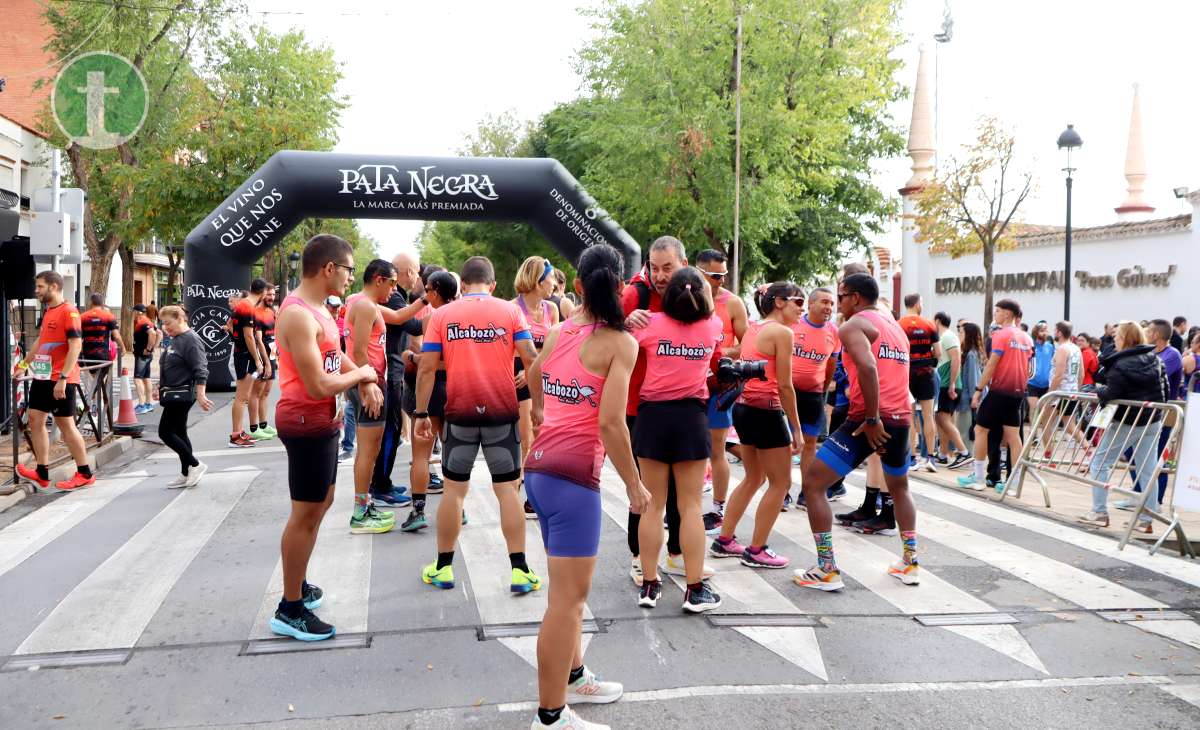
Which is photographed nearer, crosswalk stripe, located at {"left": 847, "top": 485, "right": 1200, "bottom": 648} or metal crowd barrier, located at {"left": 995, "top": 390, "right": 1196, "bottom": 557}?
crosswalk stripe, located at {"left": 847, "top": 485, "right": 1200, "bottom": 648}

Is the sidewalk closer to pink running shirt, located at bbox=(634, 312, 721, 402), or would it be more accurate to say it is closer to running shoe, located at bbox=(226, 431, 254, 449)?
pink running shirt, located at bbox=(634, 312, 721, 402)

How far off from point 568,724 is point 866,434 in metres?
2.88

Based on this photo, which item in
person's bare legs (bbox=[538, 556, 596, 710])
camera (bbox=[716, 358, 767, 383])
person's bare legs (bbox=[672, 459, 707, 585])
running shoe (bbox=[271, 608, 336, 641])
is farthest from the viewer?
camera (bbox=[716, 358, 767, 383])

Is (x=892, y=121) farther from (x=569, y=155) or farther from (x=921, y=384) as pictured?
(x=921, y=384)

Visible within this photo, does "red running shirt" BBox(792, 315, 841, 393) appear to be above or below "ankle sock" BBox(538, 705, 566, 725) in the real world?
above

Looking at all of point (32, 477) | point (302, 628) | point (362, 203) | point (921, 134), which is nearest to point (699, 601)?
point (302, 628)

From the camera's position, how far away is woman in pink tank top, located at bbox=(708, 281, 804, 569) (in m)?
5.89

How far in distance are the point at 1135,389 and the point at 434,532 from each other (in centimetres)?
608

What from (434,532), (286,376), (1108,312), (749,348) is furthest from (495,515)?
(1108,312)

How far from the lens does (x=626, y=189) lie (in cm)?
2445

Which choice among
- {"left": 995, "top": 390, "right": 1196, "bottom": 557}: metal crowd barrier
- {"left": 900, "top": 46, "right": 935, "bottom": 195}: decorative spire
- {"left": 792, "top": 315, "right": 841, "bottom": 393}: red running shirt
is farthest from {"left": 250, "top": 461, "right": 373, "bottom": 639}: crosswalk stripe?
{"left": 900, "top": 46, "right": 935, "bottom": 195}: decorative spire

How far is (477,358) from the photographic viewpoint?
5.45m

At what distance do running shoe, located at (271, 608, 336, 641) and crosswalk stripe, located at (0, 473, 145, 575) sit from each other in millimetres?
2537

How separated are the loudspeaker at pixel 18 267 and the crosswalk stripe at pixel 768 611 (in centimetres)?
925
